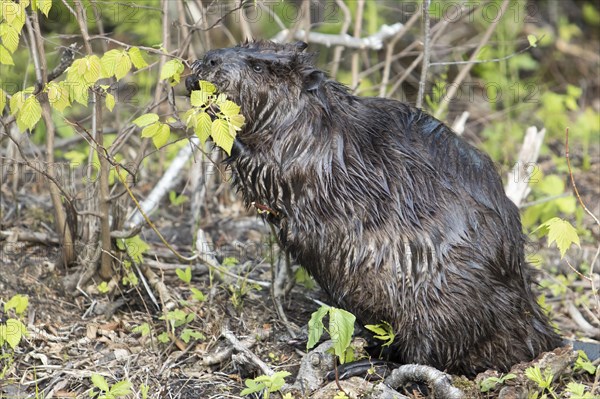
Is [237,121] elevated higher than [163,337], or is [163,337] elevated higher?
[237,121]

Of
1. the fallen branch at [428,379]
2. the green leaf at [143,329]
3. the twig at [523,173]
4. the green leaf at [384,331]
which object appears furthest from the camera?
the twig at [523,173]

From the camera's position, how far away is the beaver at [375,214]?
11.3 ft

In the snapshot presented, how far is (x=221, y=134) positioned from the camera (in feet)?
10.1

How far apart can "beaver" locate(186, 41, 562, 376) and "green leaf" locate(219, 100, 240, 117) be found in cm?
24

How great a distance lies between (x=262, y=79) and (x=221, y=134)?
1.50 feet

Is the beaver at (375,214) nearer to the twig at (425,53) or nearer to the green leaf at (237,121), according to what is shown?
the green leaf at (237,121)

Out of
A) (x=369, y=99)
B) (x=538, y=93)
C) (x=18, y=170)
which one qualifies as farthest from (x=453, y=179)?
(x=538, y=93)

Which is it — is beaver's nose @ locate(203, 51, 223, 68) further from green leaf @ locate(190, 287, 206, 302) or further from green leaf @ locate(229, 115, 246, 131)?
green leaf @ locate(190, 287, 206, 302)

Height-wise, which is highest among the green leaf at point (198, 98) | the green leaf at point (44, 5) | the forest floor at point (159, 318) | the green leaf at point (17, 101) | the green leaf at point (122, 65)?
the green leaf at point (44, 5)

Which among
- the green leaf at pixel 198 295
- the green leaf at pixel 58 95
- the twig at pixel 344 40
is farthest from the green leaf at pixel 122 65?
the twig at pixel 344 40

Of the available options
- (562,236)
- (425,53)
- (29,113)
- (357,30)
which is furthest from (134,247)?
(357,30)

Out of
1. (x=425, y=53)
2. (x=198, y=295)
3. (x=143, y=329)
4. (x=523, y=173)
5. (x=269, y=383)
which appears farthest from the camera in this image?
(x=523, y=173)

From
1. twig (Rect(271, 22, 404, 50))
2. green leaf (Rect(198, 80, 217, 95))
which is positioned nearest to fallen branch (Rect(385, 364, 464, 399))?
green leaf (Rect(198, 80, 217, 95))

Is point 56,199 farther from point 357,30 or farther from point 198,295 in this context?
point 357,30
